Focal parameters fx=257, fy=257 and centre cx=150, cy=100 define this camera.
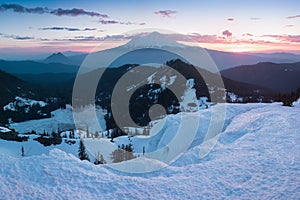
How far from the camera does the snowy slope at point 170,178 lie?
1426 cm

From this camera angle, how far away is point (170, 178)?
16750 mm

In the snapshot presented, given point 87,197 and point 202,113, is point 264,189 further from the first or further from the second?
point 202,113

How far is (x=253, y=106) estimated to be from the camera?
43.5 m

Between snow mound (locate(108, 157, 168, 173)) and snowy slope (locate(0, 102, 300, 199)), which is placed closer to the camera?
snowy slope (locate(0, 102, 300, 199))

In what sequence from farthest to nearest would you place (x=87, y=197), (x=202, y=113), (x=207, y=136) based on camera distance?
1. (x=202, y=113)
2. (x=207, y=136)
3. (x=87, y=197)

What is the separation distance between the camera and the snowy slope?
561 inches

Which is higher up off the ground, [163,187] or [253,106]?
Answer: [253,106]

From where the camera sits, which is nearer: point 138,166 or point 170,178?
point 170,178

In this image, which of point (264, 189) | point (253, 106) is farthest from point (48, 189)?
point (253, 106)

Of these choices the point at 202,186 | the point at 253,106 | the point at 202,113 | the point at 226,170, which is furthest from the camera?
the point at 253,106

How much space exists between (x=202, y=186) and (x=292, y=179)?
510 centimetres

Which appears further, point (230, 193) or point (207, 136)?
point (207, 136)

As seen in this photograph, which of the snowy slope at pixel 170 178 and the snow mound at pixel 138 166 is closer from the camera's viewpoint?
the snowy slope at pixel 170 178

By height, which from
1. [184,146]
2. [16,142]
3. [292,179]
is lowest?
[16,142]
